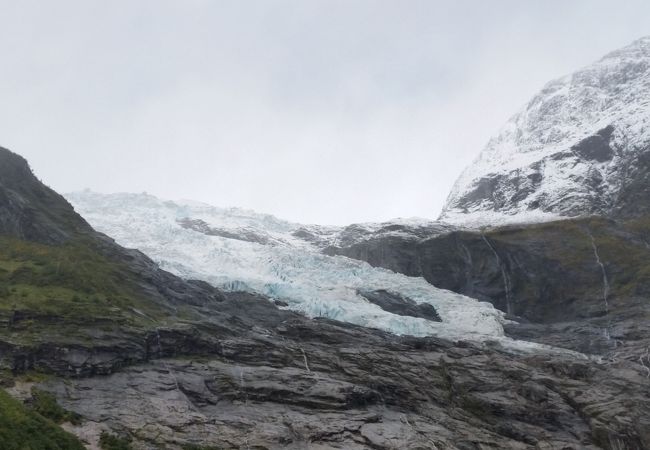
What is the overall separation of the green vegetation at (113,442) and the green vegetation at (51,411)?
2.17m

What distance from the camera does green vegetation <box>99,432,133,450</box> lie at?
117 ft

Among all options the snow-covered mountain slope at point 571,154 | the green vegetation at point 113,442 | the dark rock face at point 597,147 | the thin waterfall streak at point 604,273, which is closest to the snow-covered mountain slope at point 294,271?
the thin waterfall streak at point 604,273

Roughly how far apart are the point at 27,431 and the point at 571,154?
123804 mm

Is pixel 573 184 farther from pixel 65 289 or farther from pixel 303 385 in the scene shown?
pixel 65 289

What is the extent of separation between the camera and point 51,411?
3719cm

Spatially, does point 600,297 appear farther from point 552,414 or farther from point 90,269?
point 90,269

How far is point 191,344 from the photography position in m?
50.7

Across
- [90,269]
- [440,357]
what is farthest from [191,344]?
[440,357]

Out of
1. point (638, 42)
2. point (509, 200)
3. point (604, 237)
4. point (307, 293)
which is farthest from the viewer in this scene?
point (638, 42)

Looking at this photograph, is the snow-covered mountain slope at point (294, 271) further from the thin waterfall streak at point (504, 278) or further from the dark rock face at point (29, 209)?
the dark rock face at point (29, 209)

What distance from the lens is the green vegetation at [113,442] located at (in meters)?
35.6

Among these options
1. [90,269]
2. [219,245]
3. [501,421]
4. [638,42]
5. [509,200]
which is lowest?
[501,421]

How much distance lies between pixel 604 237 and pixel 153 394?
75466mm

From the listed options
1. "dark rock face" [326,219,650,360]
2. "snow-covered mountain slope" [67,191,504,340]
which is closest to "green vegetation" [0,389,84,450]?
"snow-covered mountain slope" [67,191,504,340]
